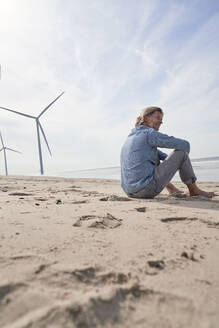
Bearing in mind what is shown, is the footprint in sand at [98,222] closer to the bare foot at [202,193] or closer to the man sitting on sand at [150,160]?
the man sitting on sand at [150,160]

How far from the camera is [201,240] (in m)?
1.30

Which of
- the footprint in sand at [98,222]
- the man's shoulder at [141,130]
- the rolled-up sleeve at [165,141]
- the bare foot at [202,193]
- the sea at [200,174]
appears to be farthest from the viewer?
the sea at [200,174]

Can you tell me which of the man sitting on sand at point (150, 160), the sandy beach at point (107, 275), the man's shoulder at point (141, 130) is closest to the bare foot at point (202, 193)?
the man sitting on sand at point (150, 160)

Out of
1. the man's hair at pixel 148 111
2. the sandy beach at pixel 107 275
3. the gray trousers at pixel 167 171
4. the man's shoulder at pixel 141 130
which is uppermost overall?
the man's hair at pixel 148 111

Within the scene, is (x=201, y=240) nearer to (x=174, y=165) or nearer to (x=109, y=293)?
(x=109, y=293)

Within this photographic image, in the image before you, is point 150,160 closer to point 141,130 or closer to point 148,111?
point 141,130

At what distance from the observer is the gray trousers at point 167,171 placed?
9.61 feet

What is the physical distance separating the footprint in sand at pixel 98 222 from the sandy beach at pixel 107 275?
15 millimetres

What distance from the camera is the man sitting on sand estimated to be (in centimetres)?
282

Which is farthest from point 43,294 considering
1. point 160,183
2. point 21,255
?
point 160,183

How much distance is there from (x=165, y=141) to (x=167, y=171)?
0.45 meters

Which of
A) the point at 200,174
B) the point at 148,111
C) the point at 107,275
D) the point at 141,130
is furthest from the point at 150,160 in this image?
the point at 200,174

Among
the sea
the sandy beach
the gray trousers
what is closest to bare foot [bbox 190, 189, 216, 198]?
the gray trousers

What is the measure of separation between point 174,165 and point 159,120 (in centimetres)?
73
